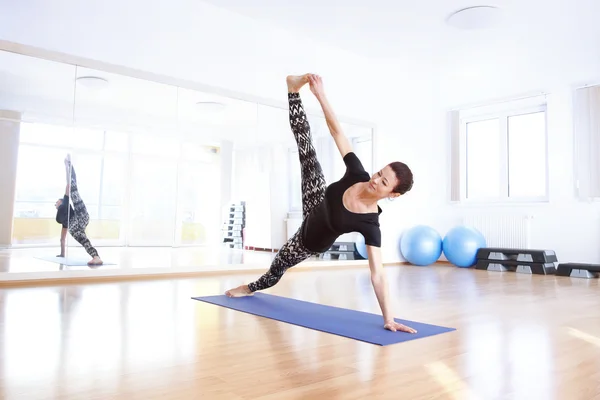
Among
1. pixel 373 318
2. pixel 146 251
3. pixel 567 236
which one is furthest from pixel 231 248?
pixel 567 236

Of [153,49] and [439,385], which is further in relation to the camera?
[153,49]

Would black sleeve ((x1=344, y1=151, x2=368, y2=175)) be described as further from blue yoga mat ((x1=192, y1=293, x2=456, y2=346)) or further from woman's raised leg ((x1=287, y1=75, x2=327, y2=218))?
blue yoga mat ((x1=192, y1=293, x2=456, y2=346))

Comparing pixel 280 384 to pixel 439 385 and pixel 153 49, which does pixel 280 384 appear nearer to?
pixel 439 385

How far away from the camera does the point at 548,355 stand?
1820mm

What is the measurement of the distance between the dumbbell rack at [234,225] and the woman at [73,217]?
4.66ft

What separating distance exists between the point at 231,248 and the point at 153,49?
226 cm

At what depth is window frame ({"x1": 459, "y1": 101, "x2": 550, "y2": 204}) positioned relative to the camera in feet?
20.1

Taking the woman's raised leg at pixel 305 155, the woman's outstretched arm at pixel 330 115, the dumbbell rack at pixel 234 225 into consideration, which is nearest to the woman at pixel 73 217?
the dumbbell rack at pixel 234 225

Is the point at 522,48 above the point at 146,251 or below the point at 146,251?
above

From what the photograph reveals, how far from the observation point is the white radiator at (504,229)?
19.8 ft

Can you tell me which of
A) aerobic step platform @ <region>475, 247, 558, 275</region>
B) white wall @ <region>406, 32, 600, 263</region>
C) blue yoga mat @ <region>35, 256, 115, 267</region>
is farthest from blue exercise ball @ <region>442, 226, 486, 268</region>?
blue yoga mat @ <region>35, 256, 115, 267</region>

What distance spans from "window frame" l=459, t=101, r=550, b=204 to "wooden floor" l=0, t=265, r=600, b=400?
328 centimetres

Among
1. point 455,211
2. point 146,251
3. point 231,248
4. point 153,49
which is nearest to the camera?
point 153,49

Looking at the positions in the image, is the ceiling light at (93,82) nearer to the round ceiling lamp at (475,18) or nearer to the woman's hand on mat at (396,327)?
the woman's hand on mat at (396,327)
